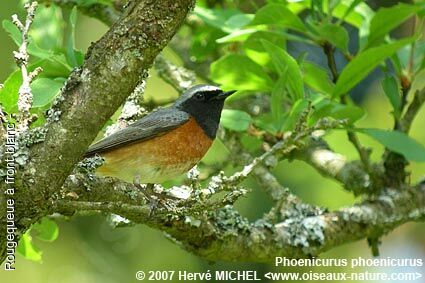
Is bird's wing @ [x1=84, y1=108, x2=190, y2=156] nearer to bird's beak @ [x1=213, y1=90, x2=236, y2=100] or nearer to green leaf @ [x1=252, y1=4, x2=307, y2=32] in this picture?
bird's beak @ [x1=213, y1=90, x2=236, y2=100]

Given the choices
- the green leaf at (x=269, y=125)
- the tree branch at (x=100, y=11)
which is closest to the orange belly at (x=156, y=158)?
the green leaf at (x=269, y=125)

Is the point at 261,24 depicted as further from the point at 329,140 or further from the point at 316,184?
the point at 316,184

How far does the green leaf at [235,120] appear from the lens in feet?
14.4

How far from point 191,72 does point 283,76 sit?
53.2 inches

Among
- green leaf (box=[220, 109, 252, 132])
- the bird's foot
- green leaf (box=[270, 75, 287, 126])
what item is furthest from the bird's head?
the bird's foot

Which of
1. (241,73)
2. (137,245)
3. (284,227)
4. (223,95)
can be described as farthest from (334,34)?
(137,245)

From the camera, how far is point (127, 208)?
302cm

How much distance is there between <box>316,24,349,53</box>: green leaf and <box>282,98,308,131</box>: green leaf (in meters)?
0.45

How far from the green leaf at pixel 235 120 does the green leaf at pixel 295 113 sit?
0.76ft

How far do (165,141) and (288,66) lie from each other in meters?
0.95

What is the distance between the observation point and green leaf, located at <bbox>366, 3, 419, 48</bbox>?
4.30 m

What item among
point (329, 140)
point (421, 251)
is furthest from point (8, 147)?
point (421, 251)

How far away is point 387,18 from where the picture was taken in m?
4.37

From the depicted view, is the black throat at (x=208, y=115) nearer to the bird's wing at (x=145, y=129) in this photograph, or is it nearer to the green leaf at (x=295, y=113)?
the bird's wing at (x=145, y=129)
